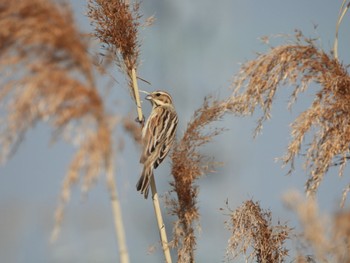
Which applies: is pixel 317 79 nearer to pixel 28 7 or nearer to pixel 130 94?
pixel 130 94

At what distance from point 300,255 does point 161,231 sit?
1779 millimetres

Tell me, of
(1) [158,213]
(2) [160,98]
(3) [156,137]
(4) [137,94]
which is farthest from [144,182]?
(2) [160,98]

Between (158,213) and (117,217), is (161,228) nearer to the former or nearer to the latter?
(158,213)

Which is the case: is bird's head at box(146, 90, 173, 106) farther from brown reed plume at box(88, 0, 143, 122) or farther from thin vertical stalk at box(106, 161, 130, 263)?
thin vertical stalk at box(106, 161, 130, 263)

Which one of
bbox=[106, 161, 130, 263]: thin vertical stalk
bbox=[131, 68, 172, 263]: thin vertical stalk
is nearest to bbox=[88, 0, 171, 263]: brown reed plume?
bbox=[131, 68, 172, 263]: thin vertical stalk

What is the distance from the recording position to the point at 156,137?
18.1 ft

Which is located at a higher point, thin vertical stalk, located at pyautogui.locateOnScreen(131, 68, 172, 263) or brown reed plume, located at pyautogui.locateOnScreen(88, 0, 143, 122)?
brown reed plume, located at pyautogui.locateOnScreen(88, 0, 143, 122)

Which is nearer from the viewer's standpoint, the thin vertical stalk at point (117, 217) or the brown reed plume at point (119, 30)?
the thin vertical stalk at point (117, 217)

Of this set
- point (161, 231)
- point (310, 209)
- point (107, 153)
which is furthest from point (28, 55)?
point (161, 231)

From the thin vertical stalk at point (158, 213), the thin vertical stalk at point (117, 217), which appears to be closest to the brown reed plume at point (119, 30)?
the thin vertical stalk at point (158, 213)

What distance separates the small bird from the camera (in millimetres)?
4805

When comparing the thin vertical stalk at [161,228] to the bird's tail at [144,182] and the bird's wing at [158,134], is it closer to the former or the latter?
the bird's tail at [144,182]

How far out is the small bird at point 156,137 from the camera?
15.8ft

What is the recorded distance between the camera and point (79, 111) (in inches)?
90.8
